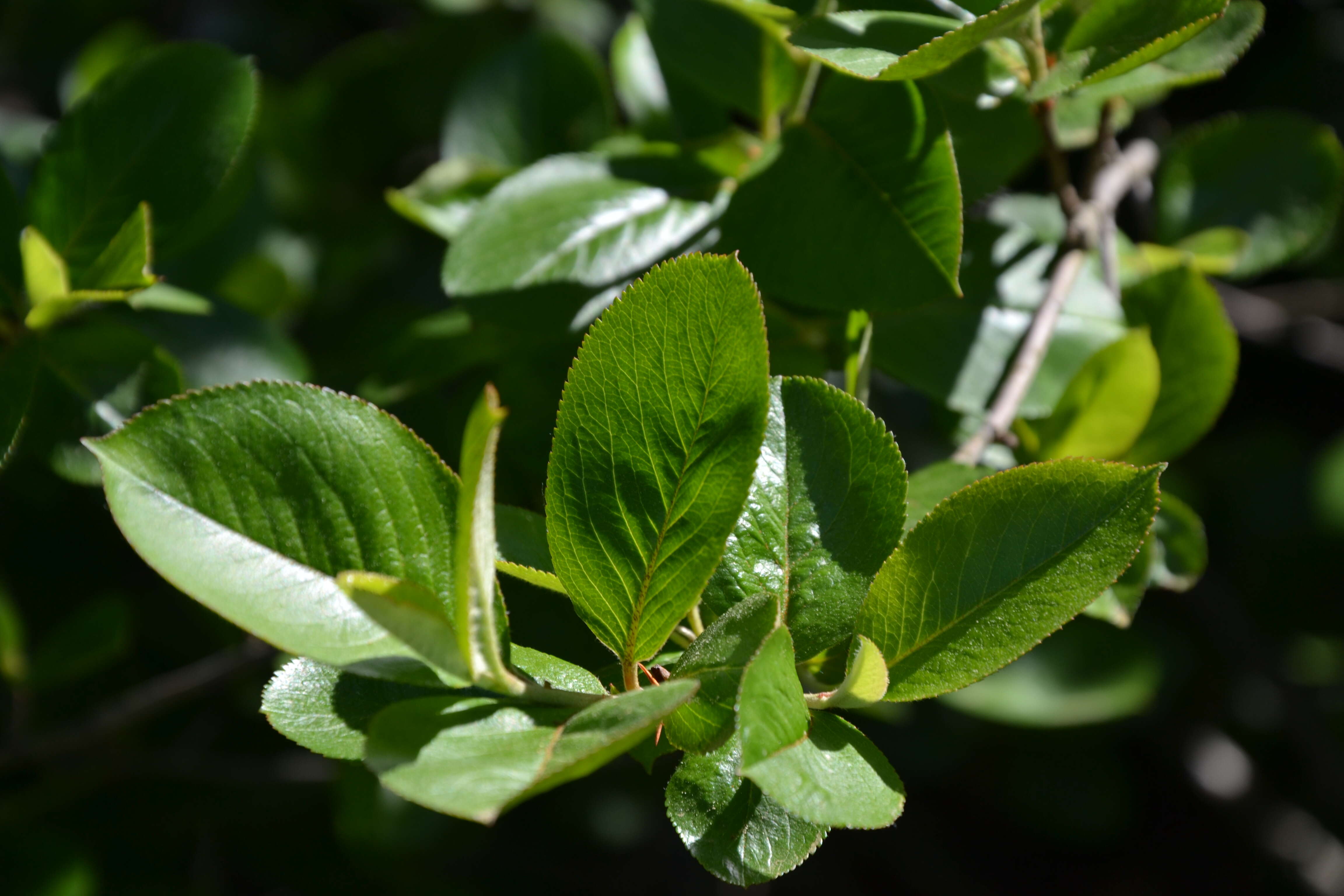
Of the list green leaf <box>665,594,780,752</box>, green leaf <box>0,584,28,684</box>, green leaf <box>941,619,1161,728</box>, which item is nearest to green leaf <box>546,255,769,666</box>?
green leaf <box>665,594,780,752</box>

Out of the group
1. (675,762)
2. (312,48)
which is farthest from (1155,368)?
(312,48)

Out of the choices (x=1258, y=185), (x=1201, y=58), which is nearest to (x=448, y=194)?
(x=1201, y=58)

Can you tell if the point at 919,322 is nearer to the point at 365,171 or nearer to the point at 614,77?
the point at 614,77

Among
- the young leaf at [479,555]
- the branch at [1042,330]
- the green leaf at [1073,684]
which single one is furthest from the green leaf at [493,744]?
the green leaf at [1073,684]

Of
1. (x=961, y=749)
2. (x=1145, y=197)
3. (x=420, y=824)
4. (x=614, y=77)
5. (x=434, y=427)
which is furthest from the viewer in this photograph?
(x=961, y=749)

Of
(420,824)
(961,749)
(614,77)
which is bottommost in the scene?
(961,749)

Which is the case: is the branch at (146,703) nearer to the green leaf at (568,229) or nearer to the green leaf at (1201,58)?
the green leaf at (568,229)
